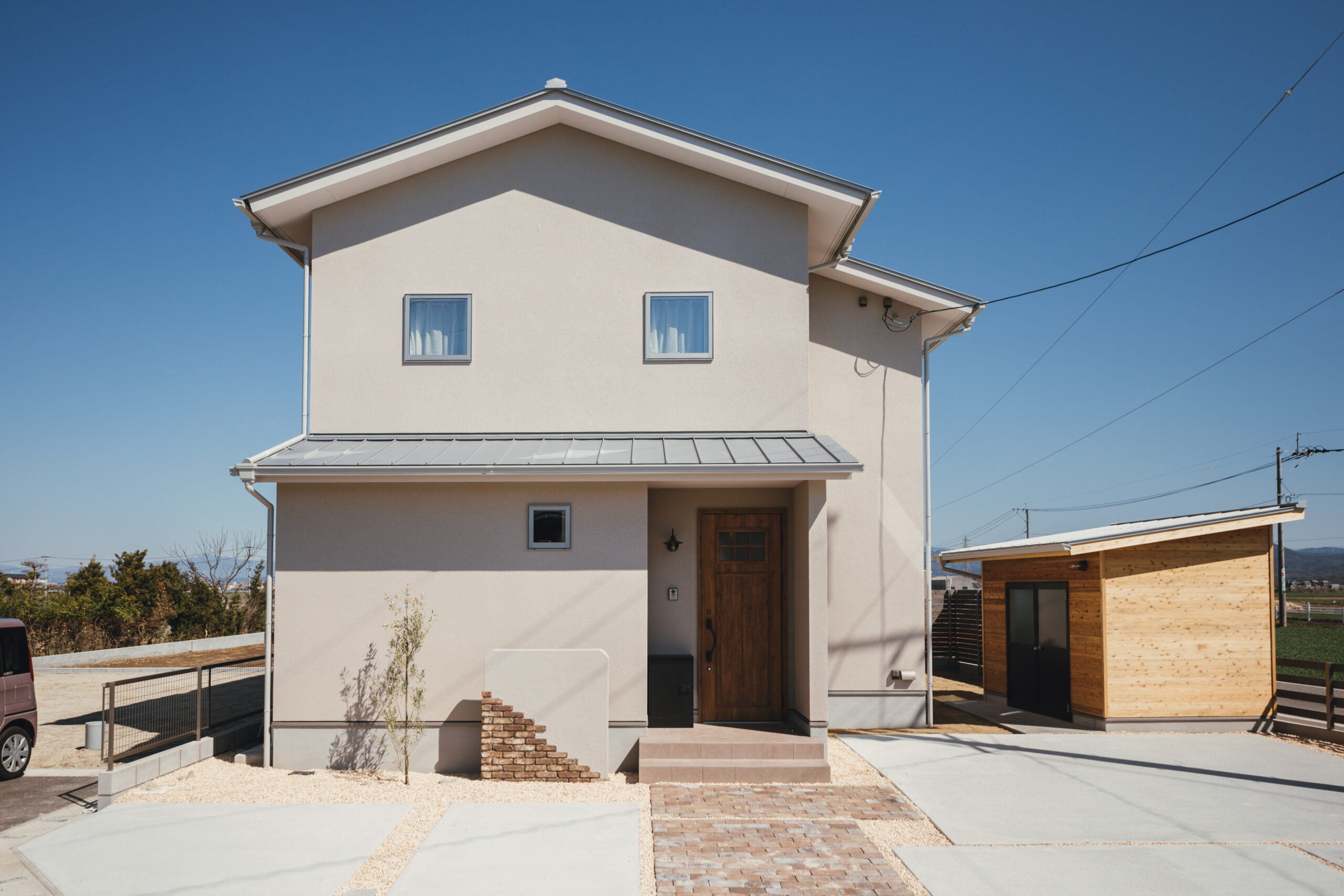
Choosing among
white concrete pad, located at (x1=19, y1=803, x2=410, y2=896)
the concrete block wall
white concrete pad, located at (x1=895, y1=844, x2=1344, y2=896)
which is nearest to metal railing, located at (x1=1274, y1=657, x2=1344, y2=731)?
white concrete pad, located at (x1=895, y1=844, x2=1344, y2=896)

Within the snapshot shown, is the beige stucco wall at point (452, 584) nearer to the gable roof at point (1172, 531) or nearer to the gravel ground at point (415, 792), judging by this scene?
the gravel ground at point (415, 792)

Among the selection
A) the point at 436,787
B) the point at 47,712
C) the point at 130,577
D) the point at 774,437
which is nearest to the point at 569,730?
the point at 436,787

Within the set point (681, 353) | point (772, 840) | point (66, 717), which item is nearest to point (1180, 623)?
point (772, 840)

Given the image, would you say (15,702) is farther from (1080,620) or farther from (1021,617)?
(1021,617)

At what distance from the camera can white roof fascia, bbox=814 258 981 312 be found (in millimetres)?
11352

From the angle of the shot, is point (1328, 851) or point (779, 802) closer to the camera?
point (1328, 851)

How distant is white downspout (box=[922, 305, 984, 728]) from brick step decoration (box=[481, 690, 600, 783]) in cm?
530

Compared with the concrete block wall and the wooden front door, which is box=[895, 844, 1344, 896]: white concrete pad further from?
the concrete block wall

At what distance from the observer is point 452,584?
9289 mm

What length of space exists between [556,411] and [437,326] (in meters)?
1.93

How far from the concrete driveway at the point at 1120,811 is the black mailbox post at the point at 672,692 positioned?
7.58ft

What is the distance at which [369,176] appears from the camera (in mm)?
9945

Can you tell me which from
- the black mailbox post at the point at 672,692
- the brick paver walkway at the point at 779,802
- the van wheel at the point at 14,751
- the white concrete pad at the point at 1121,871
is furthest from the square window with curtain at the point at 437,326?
the white concrete pad at the point at 1121,871

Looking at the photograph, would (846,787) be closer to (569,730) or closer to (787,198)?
(569,730)
